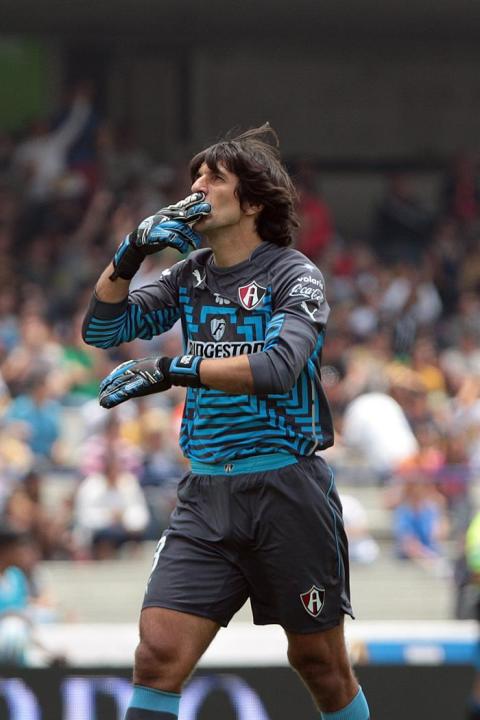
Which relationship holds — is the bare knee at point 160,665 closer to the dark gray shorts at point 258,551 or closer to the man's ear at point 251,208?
the dark gray shorts at point 258,551

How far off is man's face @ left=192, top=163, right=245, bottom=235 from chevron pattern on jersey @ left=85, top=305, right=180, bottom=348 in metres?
0.32

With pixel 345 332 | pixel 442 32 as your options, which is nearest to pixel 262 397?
pixel 345 332

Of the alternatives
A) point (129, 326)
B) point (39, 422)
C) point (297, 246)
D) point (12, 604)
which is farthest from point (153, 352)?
point (129, 326)

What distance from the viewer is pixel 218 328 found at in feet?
13.7

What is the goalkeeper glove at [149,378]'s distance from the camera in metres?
3.95

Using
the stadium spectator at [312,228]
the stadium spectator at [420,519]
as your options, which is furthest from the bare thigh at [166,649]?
the stadium spectator at [312,228]

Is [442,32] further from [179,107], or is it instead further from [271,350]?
[271,350]

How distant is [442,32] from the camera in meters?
15.8

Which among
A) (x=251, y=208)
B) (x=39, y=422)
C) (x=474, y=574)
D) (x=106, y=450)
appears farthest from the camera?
(x=39, y=422)

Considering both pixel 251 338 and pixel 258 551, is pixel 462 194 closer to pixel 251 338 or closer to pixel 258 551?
pixel 251 338

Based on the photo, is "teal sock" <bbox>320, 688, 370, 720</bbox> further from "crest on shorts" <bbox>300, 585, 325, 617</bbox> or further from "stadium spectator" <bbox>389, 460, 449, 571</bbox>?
"stadium spectator" <bbox>389, 460, 449, 571</bbox>

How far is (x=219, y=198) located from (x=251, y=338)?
42 centimetres

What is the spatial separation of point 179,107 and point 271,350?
45.8 feet

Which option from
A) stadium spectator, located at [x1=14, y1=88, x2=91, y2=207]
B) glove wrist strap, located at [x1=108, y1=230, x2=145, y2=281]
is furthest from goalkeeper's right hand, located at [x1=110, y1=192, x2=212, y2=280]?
stadium spectator, located at [x1=14, y1=88, x2=91, y2=207]
